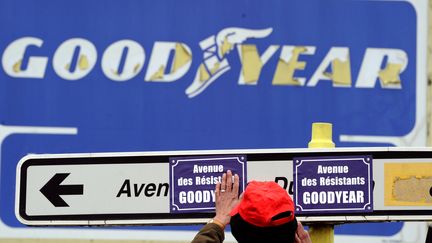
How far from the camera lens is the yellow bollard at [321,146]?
2.88 metres

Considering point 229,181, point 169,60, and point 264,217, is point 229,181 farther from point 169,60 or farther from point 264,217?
point 169,60

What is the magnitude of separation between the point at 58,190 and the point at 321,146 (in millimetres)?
788

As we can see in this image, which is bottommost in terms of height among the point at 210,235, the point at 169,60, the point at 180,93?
the point at 210,235

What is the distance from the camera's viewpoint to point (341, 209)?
282cm

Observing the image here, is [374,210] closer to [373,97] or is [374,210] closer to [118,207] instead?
[118,207]

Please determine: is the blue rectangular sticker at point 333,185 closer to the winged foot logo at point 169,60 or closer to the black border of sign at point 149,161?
the black border of sign at point 149,161

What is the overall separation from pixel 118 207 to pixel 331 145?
0.65m

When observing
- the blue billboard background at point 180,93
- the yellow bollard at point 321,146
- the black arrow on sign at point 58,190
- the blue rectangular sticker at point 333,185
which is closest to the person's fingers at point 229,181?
the blue rectangular sticker at point 333,185

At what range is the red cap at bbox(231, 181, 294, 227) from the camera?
6.98ft

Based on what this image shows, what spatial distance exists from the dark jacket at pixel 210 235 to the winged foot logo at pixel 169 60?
3428 millimetres

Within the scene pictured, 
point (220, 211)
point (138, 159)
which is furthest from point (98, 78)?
point (220, 211)

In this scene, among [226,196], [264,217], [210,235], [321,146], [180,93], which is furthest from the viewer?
[180,93]

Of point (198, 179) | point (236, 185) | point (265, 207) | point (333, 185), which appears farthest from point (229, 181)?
point (265, 207)

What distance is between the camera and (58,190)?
9.65ft
